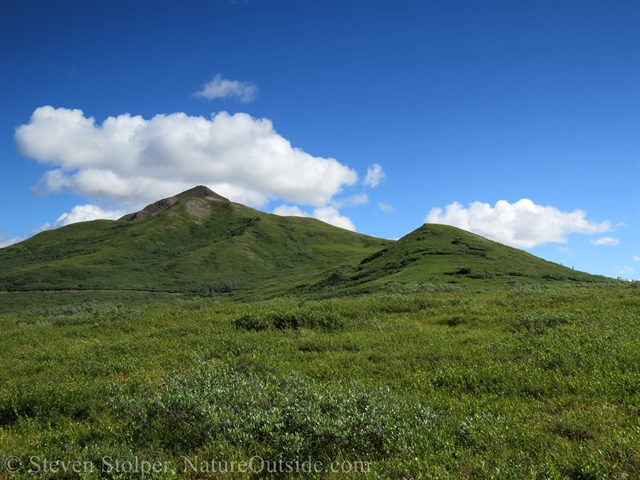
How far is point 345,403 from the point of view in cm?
737

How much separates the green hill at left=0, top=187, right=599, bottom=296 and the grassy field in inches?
1243

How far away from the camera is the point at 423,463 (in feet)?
18.5

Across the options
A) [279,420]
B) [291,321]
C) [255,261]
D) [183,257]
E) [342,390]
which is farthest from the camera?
[183,257]

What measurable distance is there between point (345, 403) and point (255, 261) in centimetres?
14357

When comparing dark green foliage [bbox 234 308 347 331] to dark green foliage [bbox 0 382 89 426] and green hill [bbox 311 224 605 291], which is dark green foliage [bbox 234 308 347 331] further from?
green hill [bbox 311 224 605 291]

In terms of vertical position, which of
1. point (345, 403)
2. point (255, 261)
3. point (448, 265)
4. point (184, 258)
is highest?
point (184, 258)

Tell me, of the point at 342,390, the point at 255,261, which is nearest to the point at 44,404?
the point at 342,390

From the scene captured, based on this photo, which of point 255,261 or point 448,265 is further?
A: point 255,261

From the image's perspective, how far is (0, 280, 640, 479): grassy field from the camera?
604 centimetres

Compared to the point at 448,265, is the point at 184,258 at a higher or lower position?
higher

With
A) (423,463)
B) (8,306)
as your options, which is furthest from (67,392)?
(8,306)

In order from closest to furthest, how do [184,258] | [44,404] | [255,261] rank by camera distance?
[44,404], [184,258], [255,261]

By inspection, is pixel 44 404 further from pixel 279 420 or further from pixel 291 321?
pixel 291 321

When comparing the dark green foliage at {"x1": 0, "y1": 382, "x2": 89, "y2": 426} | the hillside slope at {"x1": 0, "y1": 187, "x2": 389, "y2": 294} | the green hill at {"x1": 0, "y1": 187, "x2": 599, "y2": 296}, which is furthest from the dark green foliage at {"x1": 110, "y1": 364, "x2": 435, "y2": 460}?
the hillside slope at {"x1": 0, "y1": 187, "x2": 389, "y2": 294}
